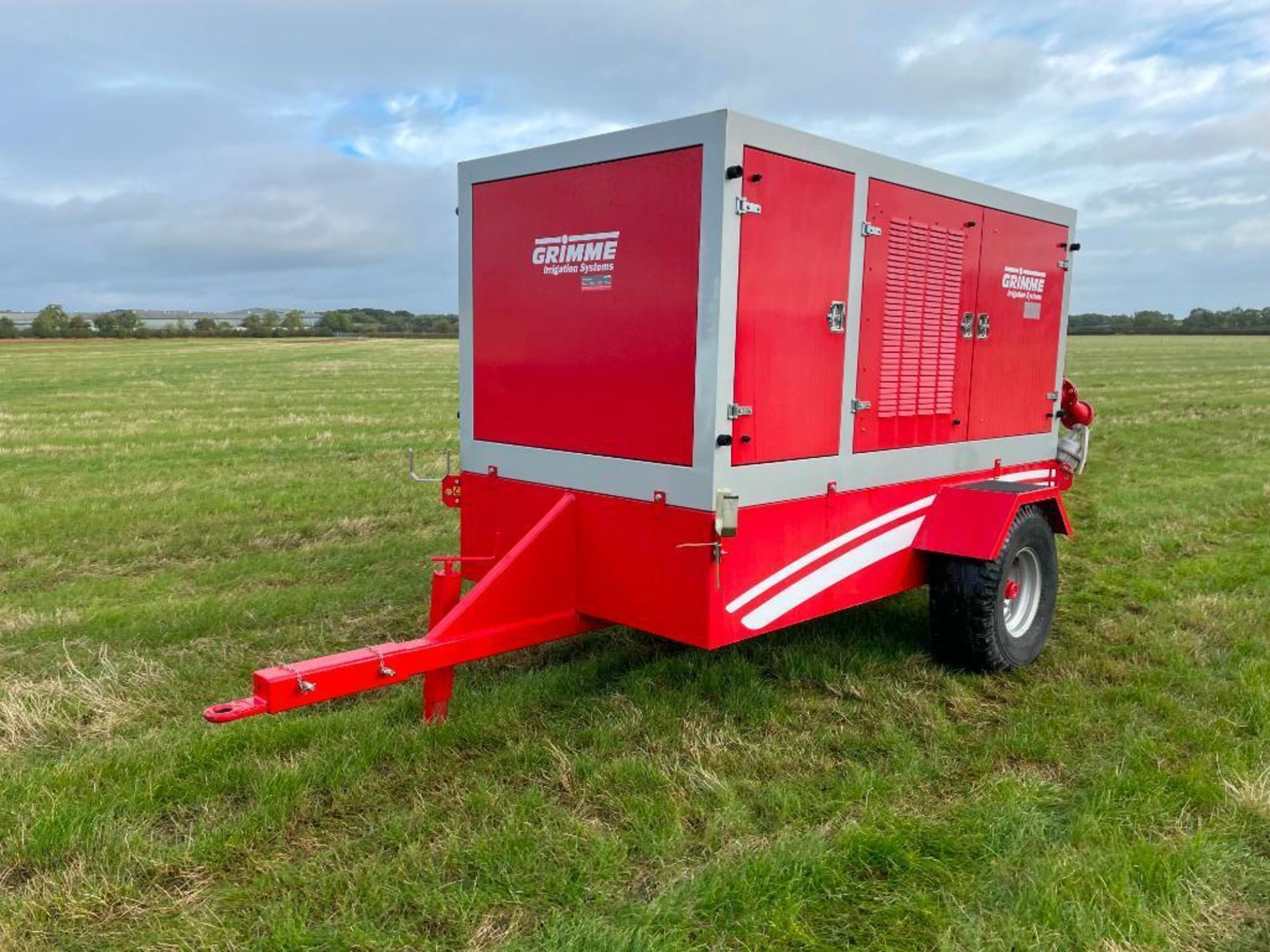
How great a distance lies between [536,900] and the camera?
303 centimetres

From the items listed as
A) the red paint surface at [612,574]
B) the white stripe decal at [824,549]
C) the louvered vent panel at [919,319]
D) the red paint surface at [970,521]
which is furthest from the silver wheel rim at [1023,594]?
the louvered vent panel at [919,319]

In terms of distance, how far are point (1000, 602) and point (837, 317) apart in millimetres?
1765

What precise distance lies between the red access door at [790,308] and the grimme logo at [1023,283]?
5.37 ft

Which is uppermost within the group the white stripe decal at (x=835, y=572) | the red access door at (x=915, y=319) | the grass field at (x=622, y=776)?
the red access door at (x=915, y=319)

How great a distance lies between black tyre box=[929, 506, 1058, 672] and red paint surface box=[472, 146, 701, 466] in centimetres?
188

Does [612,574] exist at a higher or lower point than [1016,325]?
lower

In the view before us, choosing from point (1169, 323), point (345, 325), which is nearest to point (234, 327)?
point (345, 325)

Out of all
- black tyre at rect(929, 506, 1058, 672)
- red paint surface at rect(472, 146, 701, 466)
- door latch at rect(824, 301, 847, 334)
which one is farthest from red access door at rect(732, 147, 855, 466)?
black tyre at rect(929, 506, 1058, 672)

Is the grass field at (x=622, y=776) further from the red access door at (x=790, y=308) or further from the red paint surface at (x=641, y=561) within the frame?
the red access door at (x=790, y=308)

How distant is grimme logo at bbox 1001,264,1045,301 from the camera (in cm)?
560

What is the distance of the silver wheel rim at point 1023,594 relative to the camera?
541 centimetres

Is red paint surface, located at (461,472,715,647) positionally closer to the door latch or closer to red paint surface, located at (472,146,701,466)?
red paint surface, located at (472,146,701,466)

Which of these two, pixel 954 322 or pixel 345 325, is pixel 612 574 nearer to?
pixel 954 322

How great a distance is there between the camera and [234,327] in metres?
74.2
